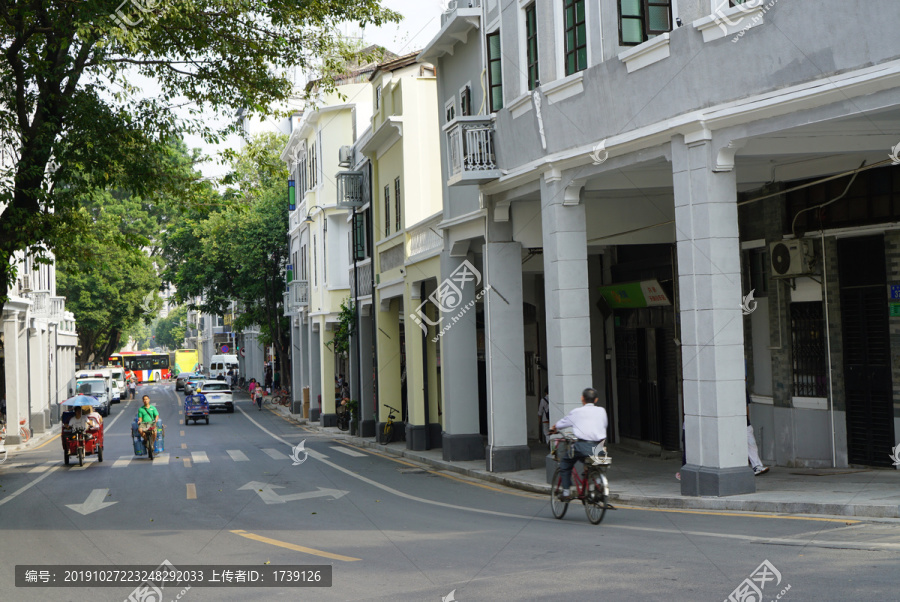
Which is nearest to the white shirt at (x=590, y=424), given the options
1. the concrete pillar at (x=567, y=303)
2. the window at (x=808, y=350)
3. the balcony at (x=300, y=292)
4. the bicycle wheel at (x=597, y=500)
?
the bicycle wheel at (x=597, y=500)

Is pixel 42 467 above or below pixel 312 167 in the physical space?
below

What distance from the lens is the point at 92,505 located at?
16359 millimetres

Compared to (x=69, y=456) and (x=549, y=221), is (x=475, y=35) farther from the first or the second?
(x=69, y=456)

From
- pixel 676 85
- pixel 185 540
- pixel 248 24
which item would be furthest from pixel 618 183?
pixel 185 540

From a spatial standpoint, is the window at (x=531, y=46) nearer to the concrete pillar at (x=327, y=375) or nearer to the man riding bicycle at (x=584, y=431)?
the man riding bicycle at (x=584, y=431)

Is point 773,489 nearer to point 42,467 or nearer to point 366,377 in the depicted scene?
point 42,467

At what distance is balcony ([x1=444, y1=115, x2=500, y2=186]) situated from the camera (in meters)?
18.3

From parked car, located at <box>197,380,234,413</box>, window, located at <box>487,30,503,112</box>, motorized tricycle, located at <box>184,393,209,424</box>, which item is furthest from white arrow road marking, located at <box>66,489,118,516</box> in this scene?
parked car, located at <box>197,380,234,413</box>

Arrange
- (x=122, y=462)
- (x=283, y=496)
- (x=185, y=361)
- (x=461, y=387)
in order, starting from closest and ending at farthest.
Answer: (x=283, y=496) → (x=461, y=387) → (x=122, y=462) → (x=185, y=361)

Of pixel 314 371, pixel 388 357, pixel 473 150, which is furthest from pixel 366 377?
pixel 473 150

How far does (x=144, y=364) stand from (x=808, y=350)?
87.6 meters

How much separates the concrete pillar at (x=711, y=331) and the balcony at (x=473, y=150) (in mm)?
5743

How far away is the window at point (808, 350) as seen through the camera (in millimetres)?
15922

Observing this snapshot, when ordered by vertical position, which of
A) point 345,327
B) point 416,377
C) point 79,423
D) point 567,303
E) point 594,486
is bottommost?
point 594,486
